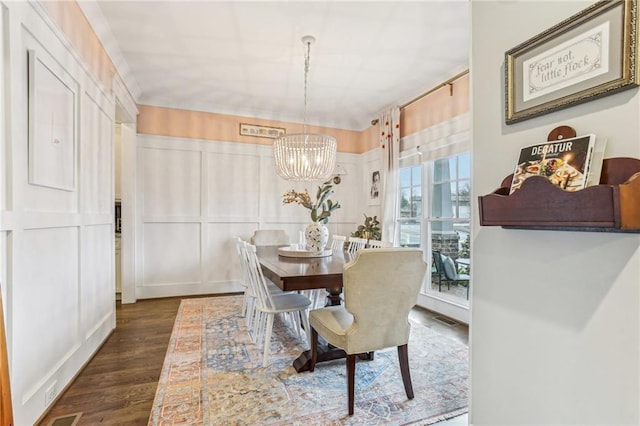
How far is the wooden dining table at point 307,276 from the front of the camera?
1.97 m

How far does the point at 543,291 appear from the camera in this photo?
83cm

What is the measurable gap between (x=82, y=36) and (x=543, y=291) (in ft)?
10.8

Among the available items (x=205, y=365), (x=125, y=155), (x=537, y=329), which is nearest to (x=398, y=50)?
(x=537, y=329)

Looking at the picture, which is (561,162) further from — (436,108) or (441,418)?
(436,108)

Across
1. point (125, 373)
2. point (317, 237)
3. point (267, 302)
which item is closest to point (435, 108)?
point (317, 237)

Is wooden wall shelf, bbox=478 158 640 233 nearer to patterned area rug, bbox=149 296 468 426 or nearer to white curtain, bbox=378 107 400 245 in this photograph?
patterned area rug, bbox=149 296 468 426

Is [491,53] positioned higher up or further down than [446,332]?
higher up

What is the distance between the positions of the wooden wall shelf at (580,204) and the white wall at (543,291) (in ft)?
0.15

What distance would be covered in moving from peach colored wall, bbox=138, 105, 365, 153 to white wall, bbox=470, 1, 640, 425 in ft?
13.4

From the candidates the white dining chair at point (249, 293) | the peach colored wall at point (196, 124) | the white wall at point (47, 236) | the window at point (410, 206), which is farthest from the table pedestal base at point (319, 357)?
the peach colored wall at point (196, 124)

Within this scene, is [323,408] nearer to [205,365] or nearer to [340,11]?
[205,365]

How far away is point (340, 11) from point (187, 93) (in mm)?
2575

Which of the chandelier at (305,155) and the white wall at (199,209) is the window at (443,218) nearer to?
the chandelier at (305,155)

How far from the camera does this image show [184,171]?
14.4 feet
